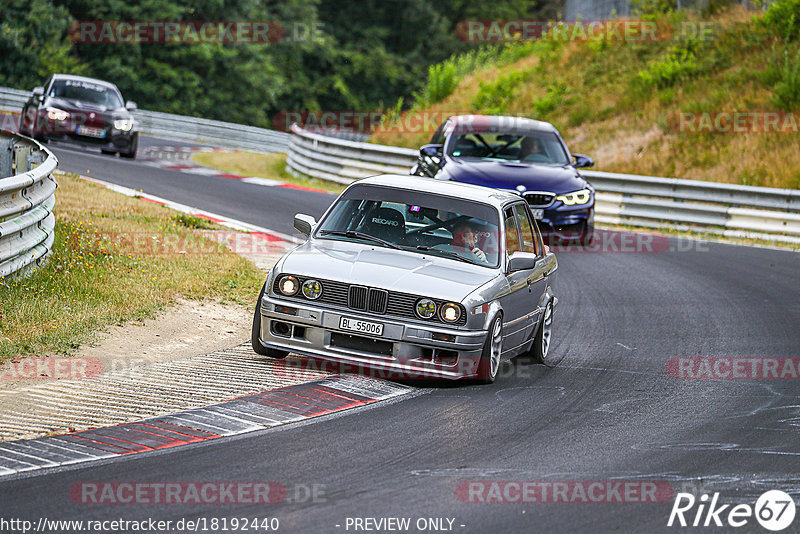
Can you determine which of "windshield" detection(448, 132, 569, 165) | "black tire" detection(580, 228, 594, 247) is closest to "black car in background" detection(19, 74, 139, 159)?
"windshield" detection(448, 132, 569, 165)

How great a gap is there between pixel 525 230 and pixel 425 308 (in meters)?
2.27

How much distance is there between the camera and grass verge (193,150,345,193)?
2584 cm

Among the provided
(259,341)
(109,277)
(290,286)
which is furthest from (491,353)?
(109,277)

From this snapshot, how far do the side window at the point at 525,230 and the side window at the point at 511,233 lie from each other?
0.16 metres

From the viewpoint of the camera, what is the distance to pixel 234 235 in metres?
15.5

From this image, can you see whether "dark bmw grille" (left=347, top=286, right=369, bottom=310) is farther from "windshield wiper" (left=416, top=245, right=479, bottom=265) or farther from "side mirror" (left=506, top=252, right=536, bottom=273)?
"side mirror" (left=506, top=252, right=536, bottom=273)

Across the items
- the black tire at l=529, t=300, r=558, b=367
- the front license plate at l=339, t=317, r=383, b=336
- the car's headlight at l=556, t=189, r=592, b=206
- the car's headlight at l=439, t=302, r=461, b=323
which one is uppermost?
the car's headlight at l=439, t=302, r=461, b=323

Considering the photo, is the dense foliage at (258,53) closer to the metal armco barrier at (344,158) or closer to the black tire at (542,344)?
the metal armco barrier at (344,158)

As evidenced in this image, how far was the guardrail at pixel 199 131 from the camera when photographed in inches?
1540

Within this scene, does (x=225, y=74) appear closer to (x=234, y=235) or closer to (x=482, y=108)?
(x=482, y=108)

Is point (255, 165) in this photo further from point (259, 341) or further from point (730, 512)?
point (730, 512)

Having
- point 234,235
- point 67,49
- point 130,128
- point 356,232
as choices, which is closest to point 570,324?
point 356,232

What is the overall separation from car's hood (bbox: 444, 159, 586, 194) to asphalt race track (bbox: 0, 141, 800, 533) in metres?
3.86

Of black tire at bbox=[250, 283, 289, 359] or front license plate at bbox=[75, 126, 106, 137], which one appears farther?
front license plate at bbox=[75, 126, 106, 137]
